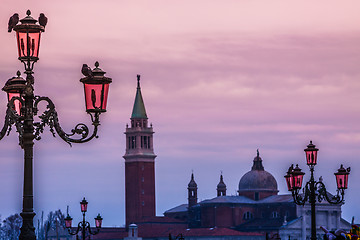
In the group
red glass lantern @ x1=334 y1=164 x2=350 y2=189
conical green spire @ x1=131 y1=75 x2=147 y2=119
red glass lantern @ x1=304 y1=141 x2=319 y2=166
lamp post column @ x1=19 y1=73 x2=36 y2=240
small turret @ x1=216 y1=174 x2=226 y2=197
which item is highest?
conical green spire @ x1=131 y1=75 x2=147 y2=119

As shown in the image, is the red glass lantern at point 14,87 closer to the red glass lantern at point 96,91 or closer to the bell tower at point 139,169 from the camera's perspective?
the red glass lantern at point 96,91

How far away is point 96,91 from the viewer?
15.1 m

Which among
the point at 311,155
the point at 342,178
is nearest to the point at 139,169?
the point at 342,178

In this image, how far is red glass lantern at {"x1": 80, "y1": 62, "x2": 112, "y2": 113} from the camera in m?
15.0

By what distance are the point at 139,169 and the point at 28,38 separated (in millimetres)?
139189

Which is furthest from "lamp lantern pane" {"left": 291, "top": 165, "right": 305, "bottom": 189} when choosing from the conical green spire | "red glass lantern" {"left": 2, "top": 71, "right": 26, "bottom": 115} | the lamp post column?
the conical green spire

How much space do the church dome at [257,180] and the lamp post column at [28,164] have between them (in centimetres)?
13938

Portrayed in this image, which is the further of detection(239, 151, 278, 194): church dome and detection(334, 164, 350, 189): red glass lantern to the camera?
detection(239, 151, 278, 194): church dome

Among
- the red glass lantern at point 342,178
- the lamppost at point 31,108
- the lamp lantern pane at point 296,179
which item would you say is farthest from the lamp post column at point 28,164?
the red glass lantern at point 342,178

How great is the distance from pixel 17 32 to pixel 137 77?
146915 millimetres

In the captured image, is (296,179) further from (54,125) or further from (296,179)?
(54,125)

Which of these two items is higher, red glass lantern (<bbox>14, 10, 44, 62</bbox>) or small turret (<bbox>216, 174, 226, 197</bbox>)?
small turret (<bbox>216, 174, 226, 197</bbox>)

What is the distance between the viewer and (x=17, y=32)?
1486cm

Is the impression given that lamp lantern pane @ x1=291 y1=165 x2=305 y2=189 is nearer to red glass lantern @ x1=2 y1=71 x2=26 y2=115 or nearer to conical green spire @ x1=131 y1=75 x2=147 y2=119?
red glass lantern @ x1=2 y1=71 x2=26 y2=115
